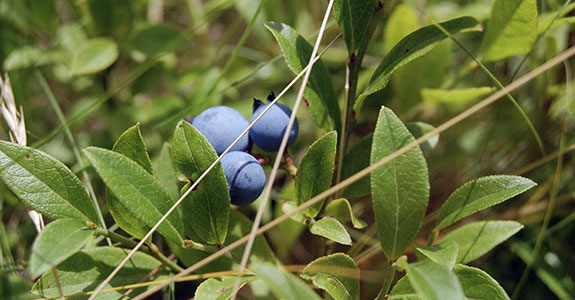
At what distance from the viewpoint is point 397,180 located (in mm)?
1128

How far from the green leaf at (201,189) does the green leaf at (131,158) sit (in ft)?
0.24

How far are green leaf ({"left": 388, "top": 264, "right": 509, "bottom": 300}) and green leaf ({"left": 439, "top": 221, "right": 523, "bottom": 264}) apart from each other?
17cm

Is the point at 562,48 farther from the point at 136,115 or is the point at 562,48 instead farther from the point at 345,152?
the point at 136,115

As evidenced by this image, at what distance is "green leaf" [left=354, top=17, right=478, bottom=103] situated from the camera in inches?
48.3

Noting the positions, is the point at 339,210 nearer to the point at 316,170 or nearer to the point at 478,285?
the point at 316,170

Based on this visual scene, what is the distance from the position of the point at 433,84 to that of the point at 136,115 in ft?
3.87

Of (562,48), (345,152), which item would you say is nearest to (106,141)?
(345,152)

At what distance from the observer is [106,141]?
A: 206 centimetres

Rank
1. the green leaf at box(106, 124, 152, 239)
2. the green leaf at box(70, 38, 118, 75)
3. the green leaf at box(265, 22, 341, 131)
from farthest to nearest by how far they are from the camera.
Result: the green leaf at box(70, 38, 118, 75) → the green leaf at box(265, 22, 341, 131) → the green leaf at box(106, 124, 152, 239)

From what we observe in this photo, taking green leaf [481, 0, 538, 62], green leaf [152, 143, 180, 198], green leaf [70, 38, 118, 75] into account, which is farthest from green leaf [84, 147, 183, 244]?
green leaf [481, 0, 538, 62]

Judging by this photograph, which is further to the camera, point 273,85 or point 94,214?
point 273,85

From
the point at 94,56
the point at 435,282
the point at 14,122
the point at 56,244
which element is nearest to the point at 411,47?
the point at 435,282

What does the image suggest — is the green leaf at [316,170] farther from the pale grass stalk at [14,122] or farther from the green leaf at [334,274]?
the pale grass stalk at [14,122]

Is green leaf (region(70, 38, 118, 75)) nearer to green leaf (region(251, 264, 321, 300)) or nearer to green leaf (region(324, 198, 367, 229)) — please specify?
green leaf (region(324, 198, 367, 229))
